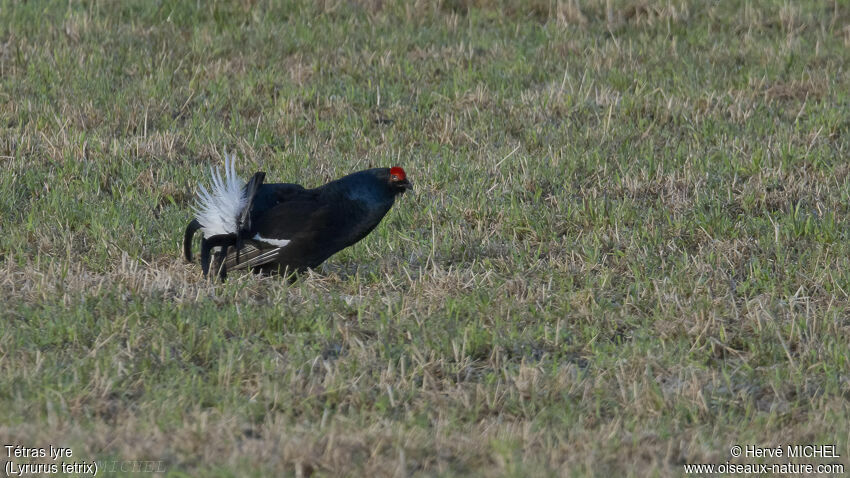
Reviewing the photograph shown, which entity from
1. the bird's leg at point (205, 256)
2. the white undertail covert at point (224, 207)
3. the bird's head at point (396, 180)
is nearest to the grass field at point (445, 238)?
Answer: the bird's leg at point (205, 256)

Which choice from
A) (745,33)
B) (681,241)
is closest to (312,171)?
(681,241)

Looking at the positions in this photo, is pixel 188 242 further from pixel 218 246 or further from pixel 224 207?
pixel 224 207

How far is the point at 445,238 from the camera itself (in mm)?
6855

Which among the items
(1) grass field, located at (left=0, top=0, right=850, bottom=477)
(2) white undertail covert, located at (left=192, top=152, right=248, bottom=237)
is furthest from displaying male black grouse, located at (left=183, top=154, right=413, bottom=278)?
(1) grass field, located at (left=0, top=0, right=850, bottom=477)

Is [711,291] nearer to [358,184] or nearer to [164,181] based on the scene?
[358,184]

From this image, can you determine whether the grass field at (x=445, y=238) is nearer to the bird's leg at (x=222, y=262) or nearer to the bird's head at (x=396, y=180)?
the bird's leg at (x=222, y=262)

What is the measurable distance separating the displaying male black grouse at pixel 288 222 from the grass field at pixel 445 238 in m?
0.17

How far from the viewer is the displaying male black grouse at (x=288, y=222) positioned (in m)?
6.05

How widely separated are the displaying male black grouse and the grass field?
6.7 inches

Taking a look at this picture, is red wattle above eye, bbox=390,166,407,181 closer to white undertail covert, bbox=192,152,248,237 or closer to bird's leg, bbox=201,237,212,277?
white undertail covert, bbox=192,152,248,237

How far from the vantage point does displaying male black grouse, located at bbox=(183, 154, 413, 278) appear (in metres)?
6.05

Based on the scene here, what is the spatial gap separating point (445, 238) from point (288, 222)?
1.12 metres

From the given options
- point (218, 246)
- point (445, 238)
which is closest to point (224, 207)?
point (218, 246)

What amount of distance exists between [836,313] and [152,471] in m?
3.34
